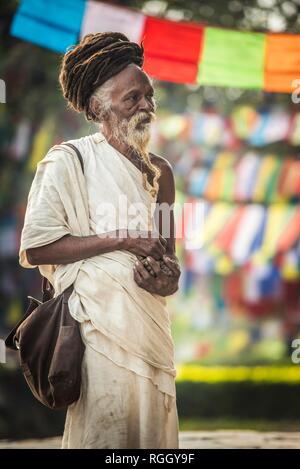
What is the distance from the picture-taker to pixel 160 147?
11.2m

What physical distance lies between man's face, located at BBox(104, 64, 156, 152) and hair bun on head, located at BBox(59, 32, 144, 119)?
5 cm

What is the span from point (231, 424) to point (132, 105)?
6400 mm

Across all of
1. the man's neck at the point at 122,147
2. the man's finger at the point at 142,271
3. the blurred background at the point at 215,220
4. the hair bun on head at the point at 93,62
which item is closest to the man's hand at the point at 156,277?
the man's finger at the point at 142,271

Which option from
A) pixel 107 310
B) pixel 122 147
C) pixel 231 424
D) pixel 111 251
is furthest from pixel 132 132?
pixel 231 424

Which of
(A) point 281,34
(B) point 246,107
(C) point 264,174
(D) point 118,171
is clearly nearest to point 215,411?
(C) point 264,174

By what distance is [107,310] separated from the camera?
370cm

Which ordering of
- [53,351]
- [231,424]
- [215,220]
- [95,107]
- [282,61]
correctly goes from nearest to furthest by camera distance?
[53,351] → [95,107] → [282,61] → [231,424] → [215,220]

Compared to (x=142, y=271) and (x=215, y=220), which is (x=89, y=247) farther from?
(x=215, y=220)

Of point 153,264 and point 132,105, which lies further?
point 132,105

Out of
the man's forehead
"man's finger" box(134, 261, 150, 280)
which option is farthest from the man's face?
"man's finger" box(134, 261, 150, 280)

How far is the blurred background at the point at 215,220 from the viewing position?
8.95 metres

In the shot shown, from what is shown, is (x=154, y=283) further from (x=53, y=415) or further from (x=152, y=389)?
(x=53, y=415)

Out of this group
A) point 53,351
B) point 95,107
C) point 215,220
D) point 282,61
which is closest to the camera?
point 53,351

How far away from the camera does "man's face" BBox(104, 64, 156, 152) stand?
387 centimetres
